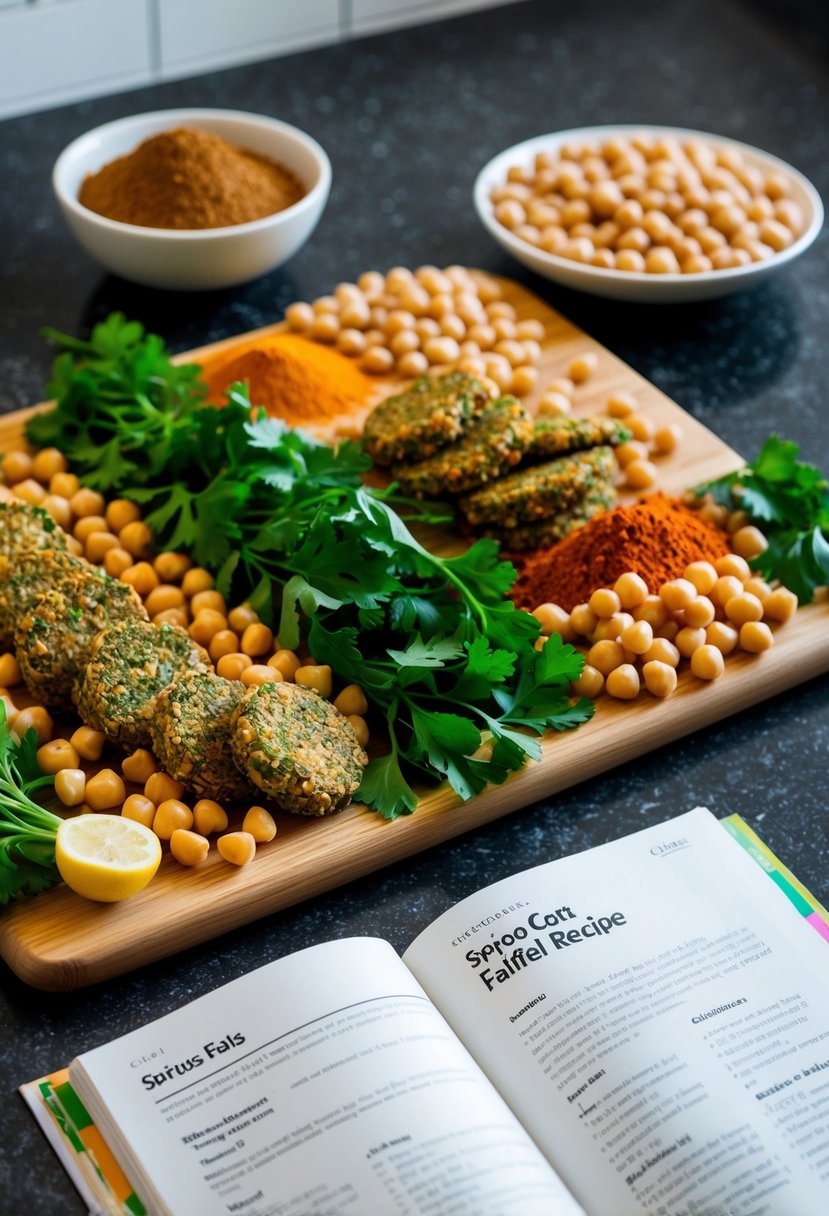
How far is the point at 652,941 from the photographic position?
1.30 metres

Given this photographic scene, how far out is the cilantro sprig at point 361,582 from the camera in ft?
4.75

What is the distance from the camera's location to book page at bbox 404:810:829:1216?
3.70ft

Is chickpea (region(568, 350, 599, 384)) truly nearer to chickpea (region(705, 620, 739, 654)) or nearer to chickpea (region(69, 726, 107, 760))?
chickpea (region(705, 620, 739, 654))

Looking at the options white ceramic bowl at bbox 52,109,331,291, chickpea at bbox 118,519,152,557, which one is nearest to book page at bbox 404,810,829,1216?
chickpea at bbox 118,519,152,557

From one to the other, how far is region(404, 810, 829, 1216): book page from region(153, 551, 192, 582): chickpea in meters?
0.59

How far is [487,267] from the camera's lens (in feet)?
7.64

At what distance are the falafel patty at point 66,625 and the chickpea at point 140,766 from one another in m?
0.12

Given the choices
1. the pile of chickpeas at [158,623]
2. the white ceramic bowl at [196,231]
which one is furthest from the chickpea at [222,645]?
the white ceramic bowl at [196,231]

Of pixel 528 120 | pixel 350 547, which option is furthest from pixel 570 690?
pixel 528 120

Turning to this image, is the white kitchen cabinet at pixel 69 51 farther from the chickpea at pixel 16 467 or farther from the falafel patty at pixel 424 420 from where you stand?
the falafel patty at pixel 424 420

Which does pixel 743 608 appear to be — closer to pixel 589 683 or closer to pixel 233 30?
pixel 589 683

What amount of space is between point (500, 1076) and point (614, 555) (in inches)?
25.6

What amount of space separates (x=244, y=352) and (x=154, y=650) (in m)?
0.63

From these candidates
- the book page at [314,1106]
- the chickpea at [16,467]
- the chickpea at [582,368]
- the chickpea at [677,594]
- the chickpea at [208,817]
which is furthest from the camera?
the chickpea at [582,368]
